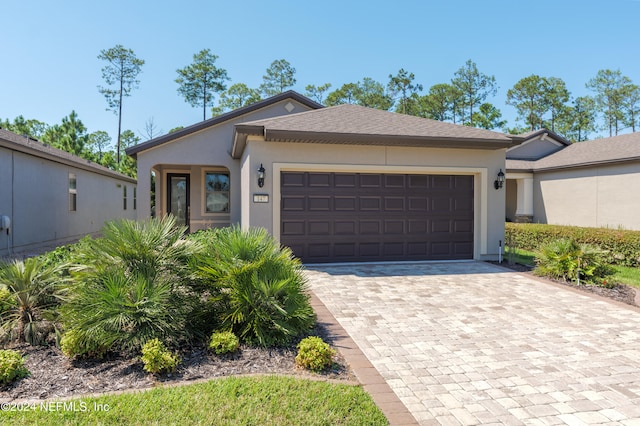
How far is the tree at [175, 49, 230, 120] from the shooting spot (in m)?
34.6

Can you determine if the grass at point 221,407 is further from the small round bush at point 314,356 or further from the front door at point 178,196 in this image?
the front door at point 178,196

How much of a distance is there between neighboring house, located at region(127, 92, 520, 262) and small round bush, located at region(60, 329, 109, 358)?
5.46 m

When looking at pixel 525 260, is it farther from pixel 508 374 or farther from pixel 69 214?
pixel 69 214

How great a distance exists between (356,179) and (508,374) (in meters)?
6.52

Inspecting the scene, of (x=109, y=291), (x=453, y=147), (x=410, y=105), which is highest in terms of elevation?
(x=410, y=105)

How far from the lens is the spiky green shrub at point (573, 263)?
7.80 meters

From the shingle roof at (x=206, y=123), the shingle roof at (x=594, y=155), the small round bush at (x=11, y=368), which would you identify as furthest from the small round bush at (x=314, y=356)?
the shingle roof at (x=594, y=155)

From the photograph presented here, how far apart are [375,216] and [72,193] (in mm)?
13329

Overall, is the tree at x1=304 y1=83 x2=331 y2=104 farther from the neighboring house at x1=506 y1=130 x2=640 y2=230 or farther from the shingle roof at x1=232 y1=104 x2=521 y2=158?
the shingle roof at x1=232 y1=104 x2=521 y2=158

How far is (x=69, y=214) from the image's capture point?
15.7m

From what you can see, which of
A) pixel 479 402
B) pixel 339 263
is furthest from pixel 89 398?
pixel 339 263

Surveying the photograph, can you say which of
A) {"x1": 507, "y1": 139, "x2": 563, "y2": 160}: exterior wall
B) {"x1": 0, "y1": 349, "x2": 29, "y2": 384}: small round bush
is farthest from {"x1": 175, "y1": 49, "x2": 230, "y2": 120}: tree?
{"x1": 0, "y1": 349, "x2": 29, "y2": 384}: small round bush

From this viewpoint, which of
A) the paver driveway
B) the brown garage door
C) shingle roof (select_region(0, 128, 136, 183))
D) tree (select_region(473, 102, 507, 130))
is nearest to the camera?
the paver driveway

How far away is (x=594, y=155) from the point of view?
15.5 meters
